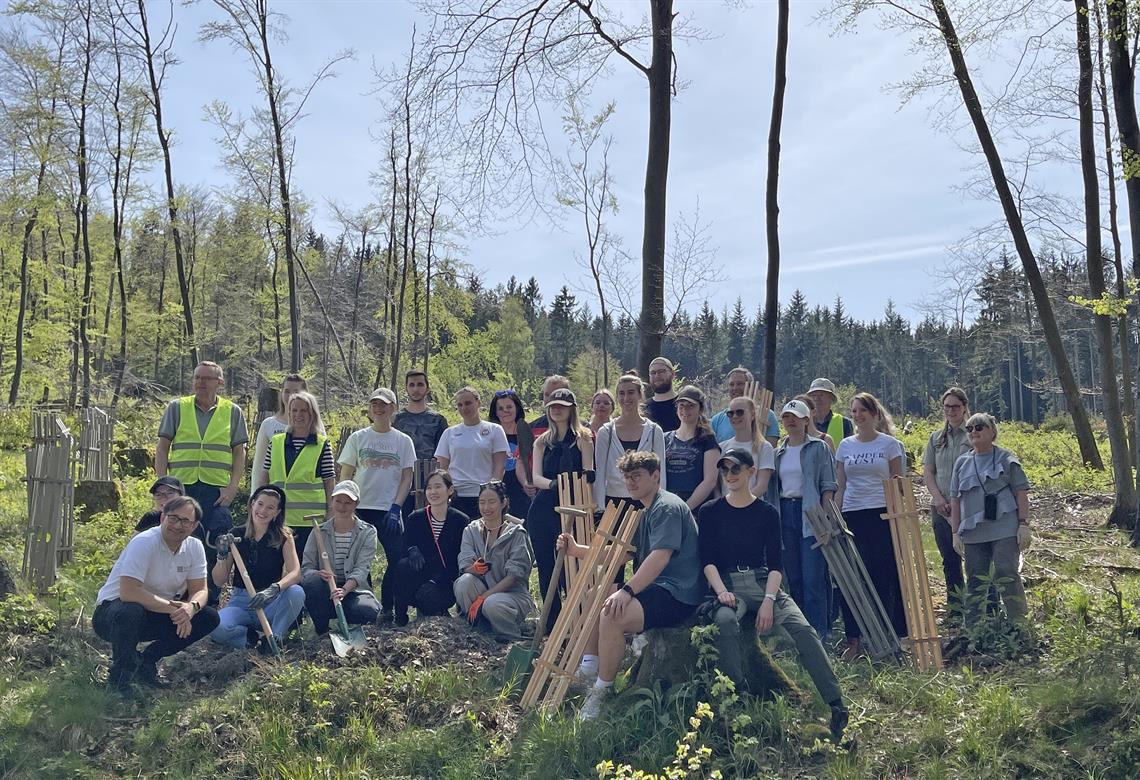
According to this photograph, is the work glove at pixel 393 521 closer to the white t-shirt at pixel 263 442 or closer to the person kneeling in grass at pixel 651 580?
the white t-shirt at pixel 263 442

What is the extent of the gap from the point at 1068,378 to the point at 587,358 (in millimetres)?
44106

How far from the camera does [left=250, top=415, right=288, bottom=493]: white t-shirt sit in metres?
7.12

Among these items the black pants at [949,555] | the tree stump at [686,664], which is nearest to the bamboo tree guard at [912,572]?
the black pants at [949,555]

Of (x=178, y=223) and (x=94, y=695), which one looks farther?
(x=178, y=223)

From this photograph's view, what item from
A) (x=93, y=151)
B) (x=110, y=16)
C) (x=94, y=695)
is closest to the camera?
(x=94, y=695)

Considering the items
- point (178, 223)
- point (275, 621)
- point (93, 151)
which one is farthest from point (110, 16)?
point (275, 621)

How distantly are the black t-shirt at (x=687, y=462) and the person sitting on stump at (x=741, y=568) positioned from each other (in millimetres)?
925

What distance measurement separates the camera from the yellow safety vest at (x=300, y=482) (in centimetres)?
677

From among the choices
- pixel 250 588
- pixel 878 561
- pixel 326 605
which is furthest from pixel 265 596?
pixel 878 561

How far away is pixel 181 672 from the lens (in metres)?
5.92

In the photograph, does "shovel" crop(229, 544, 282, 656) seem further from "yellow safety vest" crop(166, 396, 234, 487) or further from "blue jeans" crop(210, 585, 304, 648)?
"yellow safety vest" crop(166, 396, 234, 487)

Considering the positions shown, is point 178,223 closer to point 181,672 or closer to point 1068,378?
point 181,672

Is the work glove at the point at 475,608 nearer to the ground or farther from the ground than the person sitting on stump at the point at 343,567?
nearer to the ground

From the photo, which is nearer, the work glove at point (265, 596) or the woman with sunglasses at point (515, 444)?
the work glove at point (265, 596)
